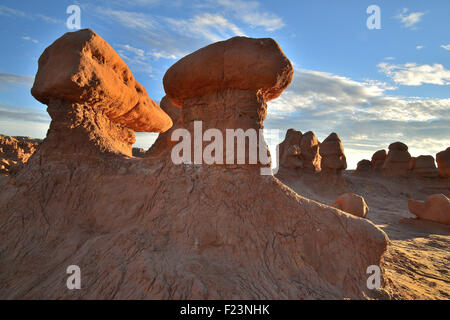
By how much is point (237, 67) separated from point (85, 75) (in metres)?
2.25

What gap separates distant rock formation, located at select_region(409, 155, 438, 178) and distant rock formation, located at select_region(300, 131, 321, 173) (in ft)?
29.6

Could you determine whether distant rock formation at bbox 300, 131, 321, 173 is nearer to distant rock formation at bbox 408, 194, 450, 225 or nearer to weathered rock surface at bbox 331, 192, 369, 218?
distant rock formation at bbox 408, 194, 450, 225

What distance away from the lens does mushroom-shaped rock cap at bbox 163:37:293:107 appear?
3205mm

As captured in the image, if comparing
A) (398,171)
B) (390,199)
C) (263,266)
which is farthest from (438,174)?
(263,266)

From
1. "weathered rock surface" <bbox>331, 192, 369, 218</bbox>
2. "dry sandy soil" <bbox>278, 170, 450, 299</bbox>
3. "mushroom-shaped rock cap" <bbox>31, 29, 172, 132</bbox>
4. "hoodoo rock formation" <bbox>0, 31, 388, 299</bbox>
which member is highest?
"mushroom-shaped rock cap" <bbox>31, 29, 172, 132</bbox>

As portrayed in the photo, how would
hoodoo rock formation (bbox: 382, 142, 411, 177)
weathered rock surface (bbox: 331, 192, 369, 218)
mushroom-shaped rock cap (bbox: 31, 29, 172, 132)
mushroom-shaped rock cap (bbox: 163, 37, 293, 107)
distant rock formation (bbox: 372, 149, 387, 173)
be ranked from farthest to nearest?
distant rock formation (bbox: 372, 149, 387, 173), hoodoo rock formation (bbox: 382, 142, 411, 177), weathered rock surface (bbox: 331, 192, 369, 218), mushroom-shaped rock cap (bbox: 31, 29, 172, 132), mushroom-shaped rock cap (bbox: 163, 37, 293, 107)

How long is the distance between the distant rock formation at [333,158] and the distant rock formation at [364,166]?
7.26 metres

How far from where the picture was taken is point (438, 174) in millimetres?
17188

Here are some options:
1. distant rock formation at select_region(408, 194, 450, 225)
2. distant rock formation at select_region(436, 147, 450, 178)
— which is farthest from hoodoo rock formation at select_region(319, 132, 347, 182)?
distant rock formation at select_region(436, 147, 450, 178)

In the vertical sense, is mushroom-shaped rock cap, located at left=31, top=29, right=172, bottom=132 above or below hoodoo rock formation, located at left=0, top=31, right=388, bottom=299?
above

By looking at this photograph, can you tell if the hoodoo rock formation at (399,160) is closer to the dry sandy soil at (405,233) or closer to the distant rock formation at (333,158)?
the dry sandy soil at (405,233)

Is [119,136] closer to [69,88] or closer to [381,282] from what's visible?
[69,88]

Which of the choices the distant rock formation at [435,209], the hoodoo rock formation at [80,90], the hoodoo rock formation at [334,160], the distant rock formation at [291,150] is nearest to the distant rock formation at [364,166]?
the hoodoo rock formation at [334,160]

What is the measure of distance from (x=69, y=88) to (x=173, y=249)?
2768 millimetres
